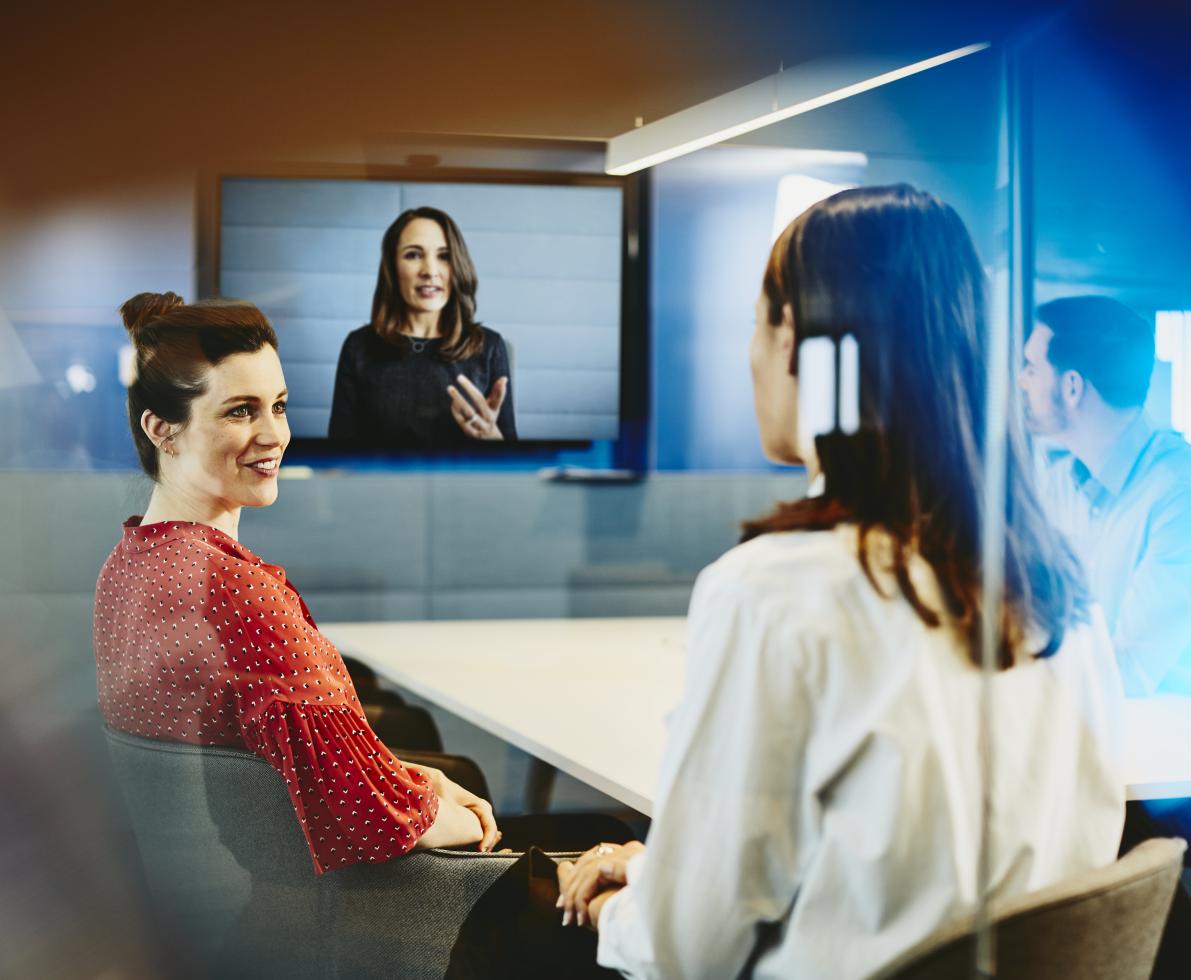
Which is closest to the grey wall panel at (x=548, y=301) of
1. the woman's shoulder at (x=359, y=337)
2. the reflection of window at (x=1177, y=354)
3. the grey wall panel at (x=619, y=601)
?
the woman's shoulder at (x=359, y=337)

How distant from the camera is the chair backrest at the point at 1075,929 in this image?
1050mm

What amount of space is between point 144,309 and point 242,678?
38 centimetres

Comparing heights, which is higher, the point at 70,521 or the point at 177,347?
the point at 177,347

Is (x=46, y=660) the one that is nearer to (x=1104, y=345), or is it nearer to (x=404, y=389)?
(x=404, y=389)

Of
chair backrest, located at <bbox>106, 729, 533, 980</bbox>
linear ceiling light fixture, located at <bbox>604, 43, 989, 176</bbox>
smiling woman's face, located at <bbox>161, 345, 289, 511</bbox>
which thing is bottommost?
chair backrest, located at <bbox>106, 729, 533, 980</bbox>

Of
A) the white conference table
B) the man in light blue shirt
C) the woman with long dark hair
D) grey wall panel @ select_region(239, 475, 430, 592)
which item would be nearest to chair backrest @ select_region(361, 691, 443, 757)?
the white conference table

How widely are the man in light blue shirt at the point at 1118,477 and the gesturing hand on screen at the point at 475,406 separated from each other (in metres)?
0.58

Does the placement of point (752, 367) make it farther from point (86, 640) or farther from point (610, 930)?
point (86, 640)

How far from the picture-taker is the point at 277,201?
1280 millimetres

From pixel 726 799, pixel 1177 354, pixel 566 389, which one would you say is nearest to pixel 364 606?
pixel 566 389

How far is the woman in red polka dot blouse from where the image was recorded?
1.20 meters

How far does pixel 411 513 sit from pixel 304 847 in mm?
426

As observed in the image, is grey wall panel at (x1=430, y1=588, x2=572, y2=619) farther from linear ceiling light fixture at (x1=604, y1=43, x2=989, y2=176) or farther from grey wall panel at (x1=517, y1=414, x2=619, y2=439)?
linear ceiling light fixture at (x1=604, y1=43, x2=989, y2=176)

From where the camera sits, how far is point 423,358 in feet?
4.25
